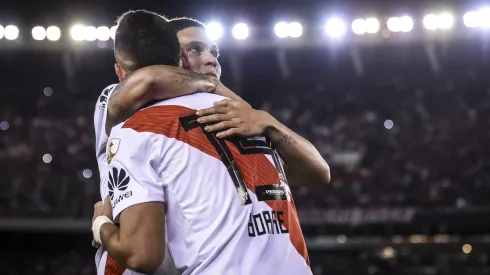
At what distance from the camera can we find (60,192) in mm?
13773

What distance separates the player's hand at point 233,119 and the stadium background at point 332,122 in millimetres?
11165

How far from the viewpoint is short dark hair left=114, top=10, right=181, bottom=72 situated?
2361mm

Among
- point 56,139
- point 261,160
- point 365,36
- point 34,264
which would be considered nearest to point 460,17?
point 365,36

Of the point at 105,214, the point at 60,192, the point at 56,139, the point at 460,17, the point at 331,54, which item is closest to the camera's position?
the point at 105,214

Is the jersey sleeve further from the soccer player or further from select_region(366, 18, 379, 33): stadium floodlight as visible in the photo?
select_region(366, 18, 379, 33): stadium floodlight

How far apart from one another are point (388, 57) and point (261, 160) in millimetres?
16774

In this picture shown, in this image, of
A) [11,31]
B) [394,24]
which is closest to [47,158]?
[11,31]

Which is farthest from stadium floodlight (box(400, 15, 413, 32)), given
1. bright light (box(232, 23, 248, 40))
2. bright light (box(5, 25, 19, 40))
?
bright light (box(5, 25, 19, 40))

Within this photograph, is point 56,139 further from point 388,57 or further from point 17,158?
point 388,57

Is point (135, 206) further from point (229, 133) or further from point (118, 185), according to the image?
point (229, 133)

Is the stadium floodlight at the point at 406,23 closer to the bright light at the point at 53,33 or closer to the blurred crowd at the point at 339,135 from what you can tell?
the blurred crowd at the point at 339,135

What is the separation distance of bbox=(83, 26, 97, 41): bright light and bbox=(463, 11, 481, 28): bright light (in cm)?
859

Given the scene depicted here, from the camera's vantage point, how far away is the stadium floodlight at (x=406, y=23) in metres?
16.2

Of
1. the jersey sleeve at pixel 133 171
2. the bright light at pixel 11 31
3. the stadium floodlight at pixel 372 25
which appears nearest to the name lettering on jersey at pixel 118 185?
the jersey sleeve at pixel 133 171
